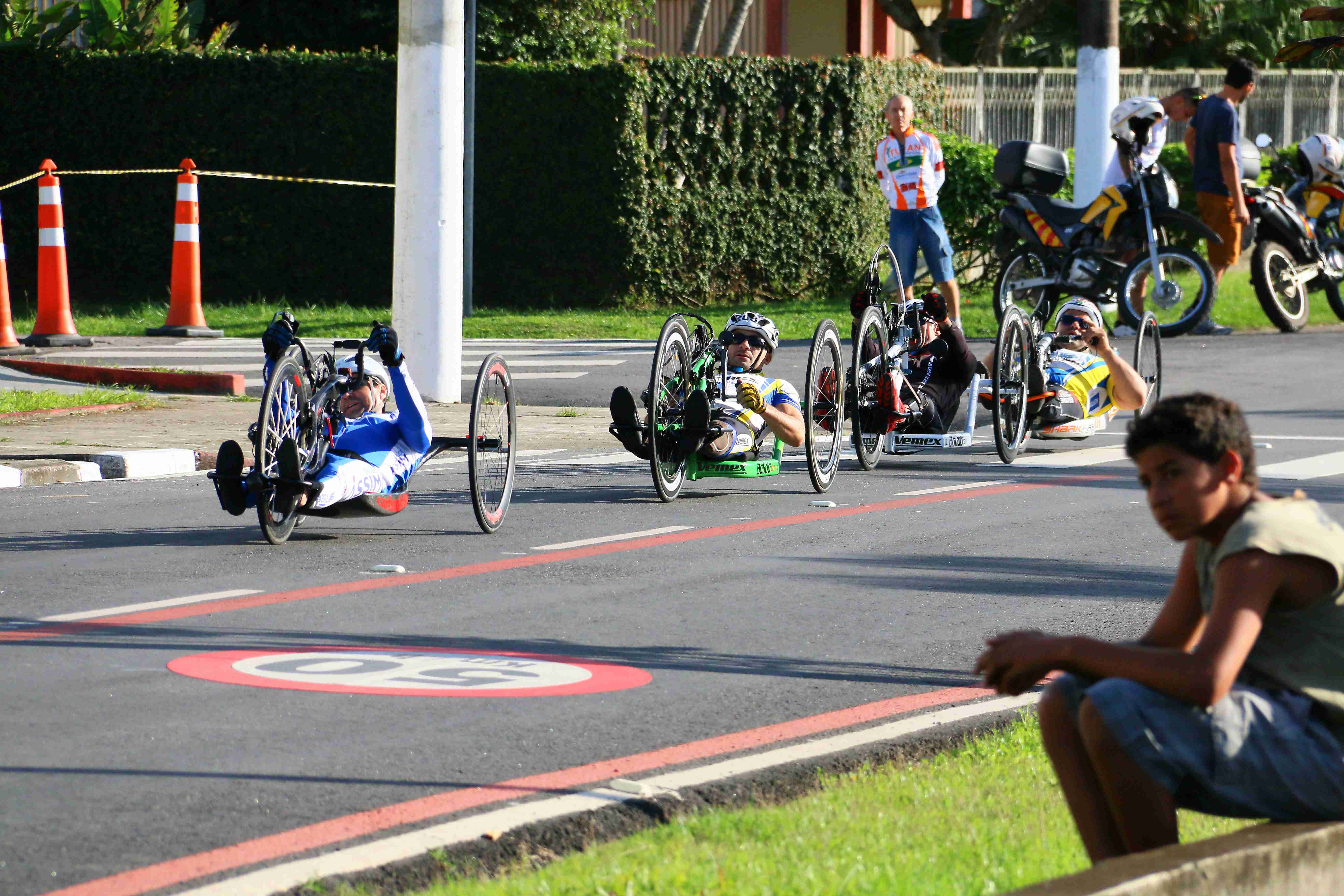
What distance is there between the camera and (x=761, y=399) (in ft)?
35.7

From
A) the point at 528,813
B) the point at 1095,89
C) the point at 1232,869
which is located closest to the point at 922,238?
the point at 1095,89

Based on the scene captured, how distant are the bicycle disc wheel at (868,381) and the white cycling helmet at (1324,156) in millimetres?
11388

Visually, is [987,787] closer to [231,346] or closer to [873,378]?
[873,378]

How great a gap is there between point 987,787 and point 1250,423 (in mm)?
9614

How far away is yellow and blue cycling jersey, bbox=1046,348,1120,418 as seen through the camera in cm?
1310

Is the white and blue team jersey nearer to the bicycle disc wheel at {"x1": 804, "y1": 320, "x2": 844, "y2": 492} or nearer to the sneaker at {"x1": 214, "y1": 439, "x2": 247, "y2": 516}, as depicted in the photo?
the bicycle disc wheel at {"x1": 804, "y1": 320, "x2": 844, "y2": 492}

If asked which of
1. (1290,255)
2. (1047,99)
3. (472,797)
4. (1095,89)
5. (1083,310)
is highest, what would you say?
(1047,99)

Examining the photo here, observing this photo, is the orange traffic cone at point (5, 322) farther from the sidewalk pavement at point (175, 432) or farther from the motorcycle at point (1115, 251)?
the motorcycle at point (1115, 251)

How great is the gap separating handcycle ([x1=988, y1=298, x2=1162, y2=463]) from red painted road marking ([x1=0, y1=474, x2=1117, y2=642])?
28.5 inches

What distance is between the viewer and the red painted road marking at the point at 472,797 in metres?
4.56

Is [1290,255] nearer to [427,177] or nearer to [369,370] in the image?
[427,177]

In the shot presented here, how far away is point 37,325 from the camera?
1805cm

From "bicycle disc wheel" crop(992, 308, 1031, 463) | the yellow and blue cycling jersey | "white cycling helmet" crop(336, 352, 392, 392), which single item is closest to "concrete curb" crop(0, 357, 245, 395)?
"white cycling helmet" crop(336, 352, 392, 392)

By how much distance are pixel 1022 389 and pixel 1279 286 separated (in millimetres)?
9055
